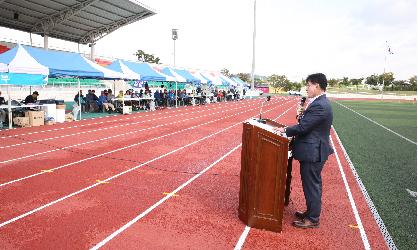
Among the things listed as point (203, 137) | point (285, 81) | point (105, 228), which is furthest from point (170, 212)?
point (285, 81)

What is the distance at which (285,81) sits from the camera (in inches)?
4471

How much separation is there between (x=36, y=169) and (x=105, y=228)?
3.46 meters

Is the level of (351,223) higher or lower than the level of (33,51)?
lower

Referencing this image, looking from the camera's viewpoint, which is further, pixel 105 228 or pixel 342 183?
pixel 342 183

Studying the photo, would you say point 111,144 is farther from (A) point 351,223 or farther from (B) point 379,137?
(B) point 379,137

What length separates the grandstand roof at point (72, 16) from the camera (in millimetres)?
27891

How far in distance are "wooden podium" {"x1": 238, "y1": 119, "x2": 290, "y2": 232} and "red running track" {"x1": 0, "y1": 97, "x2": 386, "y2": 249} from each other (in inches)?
8.0

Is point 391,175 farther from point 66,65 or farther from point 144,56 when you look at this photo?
point 144,56

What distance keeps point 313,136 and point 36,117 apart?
12301 mm

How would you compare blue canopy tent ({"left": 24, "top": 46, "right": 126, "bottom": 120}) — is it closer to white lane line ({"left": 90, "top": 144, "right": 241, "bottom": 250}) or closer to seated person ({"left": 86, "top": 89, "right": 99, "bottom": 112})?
seated person ({"left": 86, "top": 89, "right": 99, "bottom": 112})

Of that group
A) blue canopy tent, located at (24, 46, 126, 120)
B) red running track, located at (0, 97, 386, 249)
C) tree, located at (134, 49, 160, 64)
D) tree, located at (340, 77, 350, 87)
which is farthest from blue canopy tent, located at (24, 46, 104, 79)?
tree, located at (340, 77, 350, 87)

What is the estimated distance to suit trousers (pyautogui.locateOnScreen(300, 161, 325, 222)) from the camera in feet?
13.4

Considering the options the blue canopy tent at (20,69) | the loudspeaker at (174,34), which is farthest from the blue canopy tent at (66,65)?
the loudspeaker at (174,34)

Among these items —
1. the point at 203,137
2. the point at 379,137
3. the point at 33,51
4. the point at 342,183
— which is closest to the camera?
the point at 342,183
